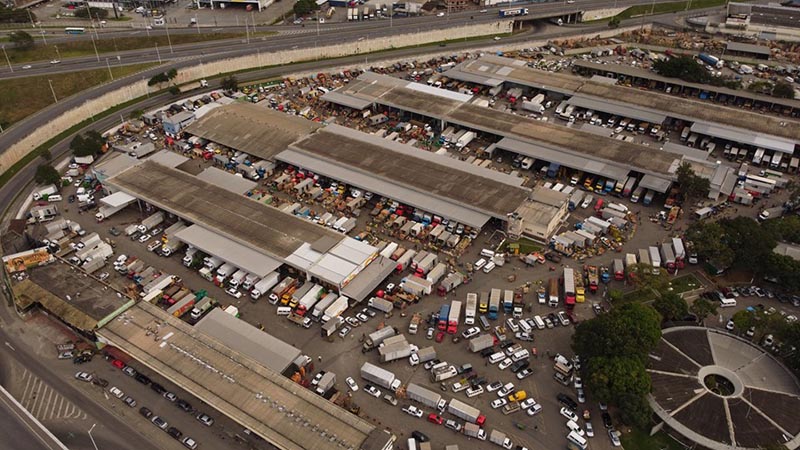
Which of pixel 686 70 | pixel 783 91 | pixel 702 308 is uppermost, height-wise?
pixel 686 70

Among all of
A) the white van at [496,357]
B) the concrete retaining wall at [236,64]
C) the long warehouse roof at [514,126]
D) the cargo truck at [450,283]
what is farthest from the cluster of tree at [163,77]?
the white van at [496,357]

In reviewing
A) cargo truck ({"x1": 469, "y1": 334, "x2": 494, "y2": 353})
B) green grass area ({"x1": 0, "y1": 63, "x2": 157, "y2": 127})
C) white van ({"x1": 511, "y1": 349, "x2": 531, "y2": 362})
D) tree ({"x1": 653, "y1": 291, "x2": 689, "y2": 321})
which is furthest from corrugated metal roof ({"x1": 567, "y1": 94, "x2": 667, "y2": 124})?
green grass area ({"x1": 0, "y1": 63, "x2": 157, "y2": 127})

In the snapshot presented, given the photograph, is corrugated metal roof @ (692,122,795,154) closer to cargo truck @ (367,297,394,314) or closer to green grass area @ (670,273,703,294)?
green grass area @ (670,273,703,294)

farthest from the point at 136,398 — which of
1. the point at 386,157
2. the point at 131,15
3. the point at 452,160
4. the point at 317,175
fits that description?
the point at 131,15

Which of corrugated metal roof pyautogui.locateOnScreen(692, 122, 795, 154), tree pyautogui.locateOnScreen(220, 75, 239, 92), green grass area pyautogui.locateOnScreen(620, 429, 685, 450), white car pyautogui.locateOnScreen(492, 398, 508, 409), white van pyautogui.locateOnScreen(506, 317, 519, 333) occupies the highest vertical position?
tree pyautogui.locateOnScreen(220, 75, 239, 92)

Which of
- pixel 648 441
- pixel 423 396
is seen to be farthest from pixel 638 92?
pixel 423 396

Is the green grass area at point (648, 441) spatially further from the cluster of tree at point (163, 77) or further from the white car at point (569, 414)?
the cluster of tree at point (163, 77)

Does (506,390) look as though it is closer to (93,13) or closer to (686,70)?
(686,70)

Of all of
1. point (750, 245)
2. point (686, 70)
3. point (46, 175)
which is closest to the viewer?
point (750, 245)
